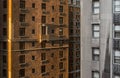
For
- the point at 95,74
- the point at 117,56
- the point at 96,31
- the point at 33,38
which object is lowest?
the point at 95,74

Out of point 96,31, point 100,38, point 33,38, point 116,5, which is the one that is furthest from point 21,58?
point 116,5

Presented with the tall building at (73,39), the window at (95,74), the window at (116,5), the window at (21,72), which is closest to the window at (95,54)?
the window at (95,74)

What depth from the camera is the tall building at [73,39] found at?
74188 millimetres

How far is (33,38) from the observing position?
178 feet

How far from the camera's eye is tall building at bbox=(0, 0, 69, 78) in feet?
164

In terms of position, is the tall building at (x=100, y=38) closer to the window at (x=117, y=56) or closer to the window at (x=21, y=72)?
the window at (x=117, y=56)

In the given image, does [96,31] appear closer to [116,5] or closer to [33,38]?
[116,5]

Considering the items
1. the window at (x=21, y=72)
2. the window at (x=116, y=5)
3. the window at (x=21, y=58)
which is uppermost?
the window at (x=116, y=5)

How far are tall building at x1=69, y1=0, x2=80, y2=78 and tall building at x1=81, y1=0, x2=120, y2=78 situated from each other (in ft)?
146

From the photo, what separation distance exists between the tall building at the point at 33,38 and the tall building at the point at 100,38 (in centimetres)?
2348

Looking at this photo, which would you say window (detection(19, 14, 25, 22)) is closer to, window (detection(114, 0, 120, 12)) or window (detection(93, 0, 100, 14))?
window (detection(93, 0, 100, 14))

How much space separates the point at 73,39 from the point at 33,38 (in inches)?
888

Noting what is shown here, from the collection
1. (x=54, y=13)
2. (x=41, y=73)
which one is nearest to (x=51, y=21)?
(x=54, y=13)

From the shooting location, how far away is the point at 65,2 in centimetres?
6309
